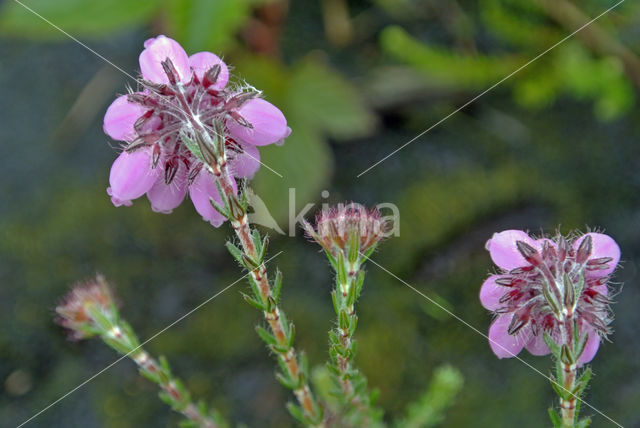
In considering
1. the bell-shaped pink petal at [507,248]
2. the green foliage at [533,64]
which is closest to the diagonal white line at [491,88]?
the green foliage at [533,64]

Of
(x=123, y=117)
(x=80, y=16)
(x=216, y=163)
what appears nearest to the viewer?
(x=216, y=163)

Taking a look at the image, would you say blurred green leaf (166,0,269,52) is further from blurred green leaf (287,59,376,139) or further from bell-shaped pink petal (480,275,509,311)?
bell-shaped pink petal (480,275,509,311)

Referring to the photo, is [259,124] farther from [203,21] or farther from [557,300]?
[203,21]

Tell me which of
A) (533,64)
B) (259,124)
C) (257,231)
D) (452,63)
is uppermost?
(259,124)

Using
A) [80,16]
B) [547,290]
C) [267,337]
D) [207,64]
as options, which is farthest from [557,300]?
[80,16]

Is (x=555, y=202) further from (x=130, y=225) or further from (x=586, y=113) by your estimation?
(x=130, y=225)

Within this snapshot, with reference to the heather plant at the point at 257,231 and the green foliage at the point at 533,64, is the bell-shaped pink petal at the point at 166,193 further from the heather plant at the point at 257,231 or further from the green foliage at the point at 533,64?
the green foliage at the point at 533,64

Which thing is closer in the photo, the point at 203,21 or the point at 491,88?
the point at 203,21
